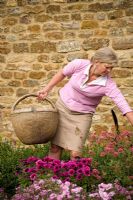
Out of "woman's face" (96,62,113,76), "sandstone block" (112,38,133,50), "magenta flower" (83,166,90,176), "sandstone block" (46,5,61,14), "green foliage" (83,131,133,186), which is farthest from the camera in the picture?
"sandstone block" (46,5,61,14)

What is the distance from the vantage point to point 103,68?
4.31 metres

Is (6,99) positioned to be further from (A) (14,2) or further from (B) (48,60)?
(A) (14,2)

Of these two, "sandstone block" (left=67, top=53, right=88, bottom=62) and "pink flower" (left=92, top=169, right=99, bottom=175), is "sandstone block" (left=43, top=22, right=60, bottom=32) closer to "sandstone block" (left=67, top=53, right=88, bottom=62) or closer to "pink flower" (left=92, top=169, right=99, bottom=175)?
"sandstone block" (left=67, top=53, right=88, bottom=62)

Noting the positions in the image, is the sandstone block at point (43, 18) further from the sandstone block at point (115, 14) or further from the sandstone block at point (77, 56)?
the sandstone block at point (115, 14)

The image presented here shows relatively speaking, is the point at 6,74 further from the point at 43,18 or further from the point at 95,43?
the point at 95,43

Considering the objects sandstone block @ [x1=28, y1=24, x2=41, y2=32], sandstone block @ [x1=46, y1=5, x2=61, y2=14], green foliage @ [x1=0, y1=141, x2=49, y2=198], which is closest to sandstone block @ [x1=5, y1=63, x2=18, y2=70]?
sandstone block @ [x1=28, y1=24, x2=41, y2=32]

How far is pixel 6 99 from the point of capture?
7906 mm

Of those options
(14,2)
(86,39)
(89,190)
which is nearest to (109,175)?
(89,190)

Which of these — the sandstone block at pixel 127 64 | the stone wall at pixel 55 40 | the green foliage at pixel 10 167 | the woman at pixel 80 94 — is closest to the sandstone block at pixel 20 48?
the stone wall at pixel 55 40

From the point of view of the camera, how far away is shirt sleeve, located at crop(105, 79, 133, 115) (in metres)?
4.18

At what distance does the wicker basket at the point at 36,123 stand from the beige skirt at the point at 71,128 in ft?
0.49

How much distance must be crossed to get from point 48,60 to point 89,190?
4112mm

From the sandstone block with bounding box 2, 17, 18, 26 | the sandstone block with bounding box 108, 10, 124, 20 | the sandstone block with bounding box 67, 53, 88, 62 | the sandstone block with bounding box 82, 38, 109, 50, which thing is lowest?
the sandstone block with bounding box 67, 53, 88, 62

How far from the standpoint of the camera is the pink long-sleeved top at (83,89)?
438 cm
